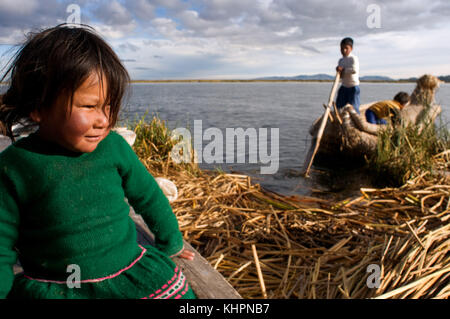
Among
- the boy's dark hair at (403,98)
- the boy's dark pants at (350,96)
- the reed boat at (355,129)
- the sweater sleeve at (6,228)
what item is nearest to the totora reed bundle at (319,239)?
the sweater sleeve at (6,228)

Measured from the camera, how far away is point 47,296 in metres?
1.29

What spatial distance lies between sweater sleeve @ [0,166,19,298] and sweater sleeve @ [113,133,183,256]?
0.43 metres

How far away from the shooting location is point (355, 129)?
667 centimetres

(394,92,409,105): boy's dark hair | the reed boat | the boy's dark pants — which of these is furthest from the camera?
(394,92,409,105): boy's dark hair

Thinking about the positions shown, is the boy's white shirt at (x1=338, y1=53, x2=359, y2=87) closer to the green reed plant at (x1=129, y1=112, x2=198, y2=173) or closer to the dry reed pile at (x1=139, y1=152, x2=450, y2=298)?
the dry reed pile at (x1=139, y1=152, x2=450, y2=298)

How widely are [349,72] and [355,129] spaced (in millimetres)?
1401

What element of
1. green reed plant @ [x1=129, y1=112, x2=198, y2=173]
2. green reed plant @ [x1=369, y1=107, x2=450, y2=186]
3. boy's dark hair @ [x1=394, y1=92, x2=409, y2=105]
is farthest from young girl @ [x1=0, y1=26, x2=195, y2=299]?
boy's dark hair @ [x1=394, y1=92, x2=409, y2=105]

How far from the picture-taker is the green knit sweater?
125 centimetres

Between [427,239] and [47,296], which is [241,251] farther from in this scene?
[47,296]

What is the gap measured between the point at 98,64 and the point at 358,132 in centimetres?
626

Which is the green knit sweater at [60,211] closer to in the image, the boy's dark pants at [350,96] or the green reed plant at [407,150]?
the green reed plant at [407,150]

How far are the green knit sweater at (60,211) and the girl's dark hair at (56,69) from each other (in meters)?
0.16

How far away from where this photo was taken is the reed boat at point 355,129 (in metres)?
6.61

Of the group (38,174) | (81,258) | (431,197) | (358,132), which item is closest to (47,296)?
(81,258)
